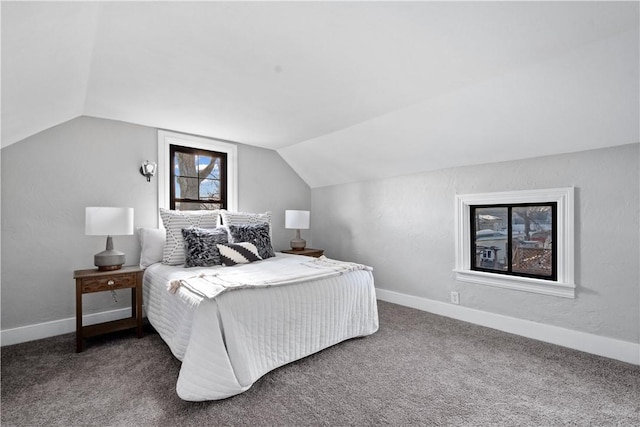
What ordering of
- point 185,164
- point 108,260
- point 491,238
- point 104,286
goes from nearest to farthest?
point 104,286
point 108,260
point 491,238
point 185,164

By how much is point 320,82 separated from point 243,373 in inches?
82.8

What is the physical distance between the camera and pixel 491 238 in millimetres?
3277

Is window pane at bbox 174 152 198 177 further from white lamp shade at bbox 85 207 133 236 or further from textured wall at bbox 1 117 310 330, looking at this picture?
white lamp shade at bbox 85 207 133 236

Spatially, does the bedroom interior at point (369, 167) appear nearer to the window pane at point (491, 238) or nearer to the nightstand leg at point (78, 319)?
the nightstand leg at point (78, 319)

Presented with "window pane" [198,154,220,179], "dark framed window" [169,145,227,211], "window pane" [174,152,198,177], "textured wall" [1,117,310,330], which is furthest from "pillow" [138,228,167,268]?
"window pane" [198,154,220,179]

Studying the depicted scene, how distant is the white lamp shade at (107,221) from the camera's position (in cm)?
267

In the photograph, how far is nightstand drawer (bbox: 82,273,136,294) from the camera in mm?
2600

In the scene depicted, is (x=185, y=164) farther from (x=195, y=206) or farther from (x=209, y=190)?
(x=195, y=206)

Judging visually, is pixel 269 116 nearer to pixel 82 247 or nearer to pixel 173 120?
pixel 173 120

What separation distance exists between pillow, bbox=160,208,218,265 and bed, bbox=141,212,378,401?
0.34ft

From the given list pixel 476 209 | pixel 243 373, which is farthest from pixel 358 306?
pixel 476 209

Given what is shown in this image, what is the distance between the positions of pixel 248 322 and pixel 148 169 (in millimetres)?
2271

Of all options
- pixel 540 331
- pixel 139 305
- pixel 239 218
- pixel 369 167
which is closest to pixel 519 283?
pixel 540 331

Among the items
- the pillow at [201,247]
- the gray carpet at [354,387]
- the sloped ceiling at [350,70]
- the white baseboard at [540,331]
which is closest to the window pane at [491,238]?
the white baseboard at [540,331]
